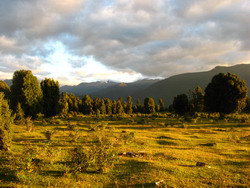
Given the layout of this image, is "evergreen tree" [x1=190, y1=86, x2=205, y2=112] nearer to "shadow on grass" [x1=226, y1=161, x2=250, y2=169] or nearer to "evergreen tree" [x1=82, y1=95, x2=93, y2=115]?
"evergreen tree" [x1=82, y1=95, x2=93, y2=115]

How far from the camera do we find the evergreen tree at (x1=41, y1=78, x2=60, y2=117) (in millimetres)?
47812

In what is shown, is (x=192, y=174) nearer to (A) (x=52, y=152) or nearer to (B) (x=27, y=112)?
(A) (x=52, y=152)

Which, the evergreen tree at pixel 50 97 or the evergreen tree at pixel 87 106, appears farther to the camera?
the evergreen tree at pixel 87 106

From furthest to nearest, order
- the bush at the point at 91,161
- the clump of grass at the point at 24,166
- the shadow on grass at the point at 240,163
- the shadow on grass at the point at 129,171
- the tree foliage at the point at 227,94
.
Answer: the tree foliage at the point at 227,94 → the shadow on grass at the point at 240,163 → the bush at the point at 91,161 → the shadow on grass at the point at 129,171 → the clump of grass at the point at 24,166

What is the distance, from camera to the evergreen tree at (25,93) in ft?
119

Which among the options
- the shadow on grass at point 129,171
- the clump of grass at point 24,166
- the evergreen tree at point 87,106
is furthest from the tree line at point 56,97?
the shadow on grass at point 129,171

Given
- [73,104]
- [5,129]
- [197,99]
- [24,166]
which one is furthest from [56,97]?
[197,99]

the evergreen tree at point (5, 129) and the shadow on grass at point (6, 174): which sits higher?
the evergreen tree at point (5, 129)

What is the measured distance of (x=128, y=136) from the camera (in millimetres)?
20016

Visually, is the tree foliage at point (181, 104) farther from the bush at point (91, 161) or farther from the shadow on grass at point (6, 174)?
the shadow on grass at point (6, 174)

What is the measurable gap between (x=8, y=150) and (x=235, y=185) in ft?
54.0

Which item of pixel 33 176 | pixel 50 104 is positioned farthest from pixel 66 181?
pixel 50 104

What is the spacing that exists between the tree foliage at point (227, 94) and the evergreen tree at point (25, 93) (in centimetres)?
4474

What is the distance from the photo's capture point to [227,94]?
1757 inches
